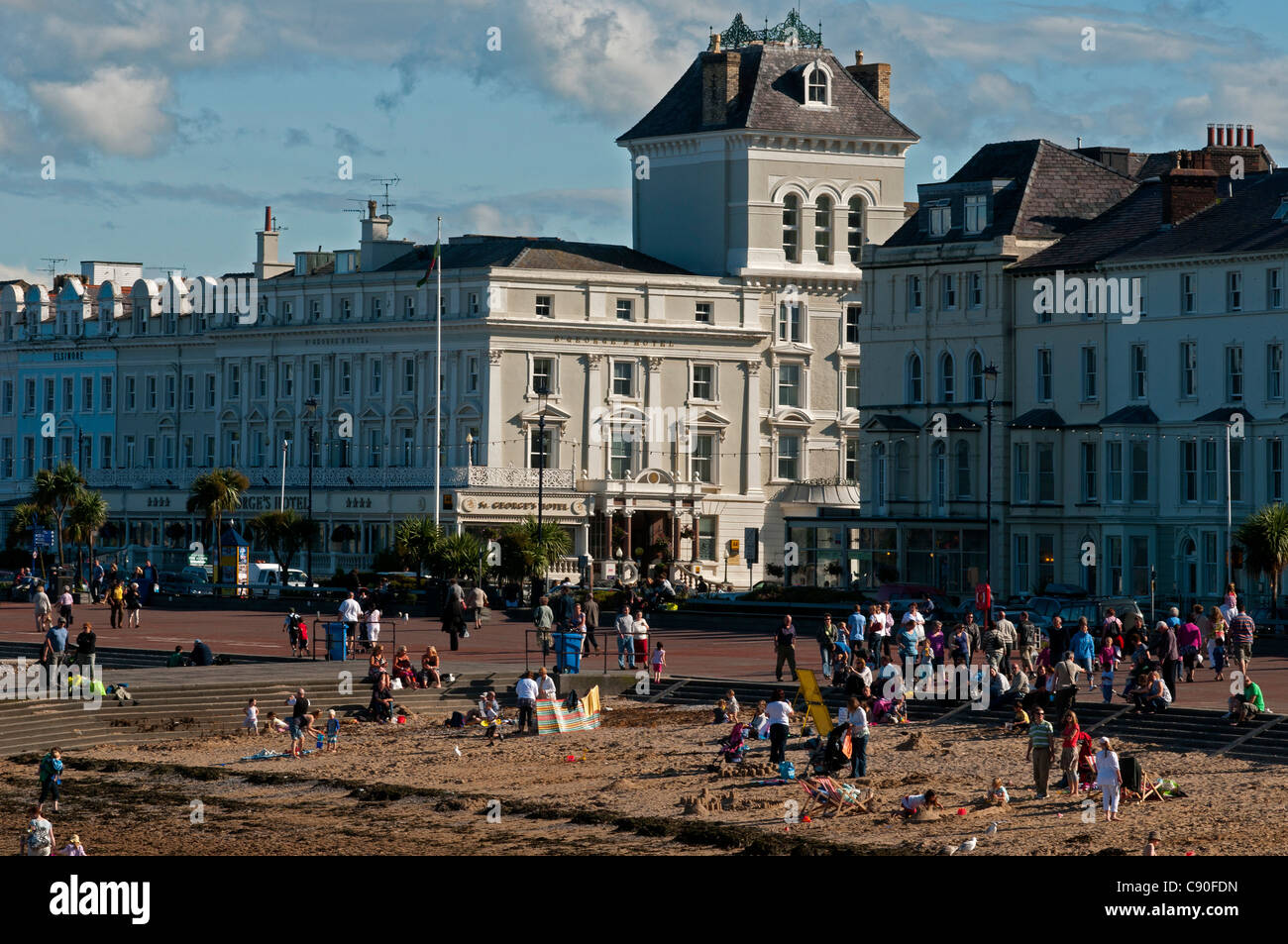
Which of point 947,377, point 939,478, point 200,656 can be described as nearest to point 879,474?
point 939,478

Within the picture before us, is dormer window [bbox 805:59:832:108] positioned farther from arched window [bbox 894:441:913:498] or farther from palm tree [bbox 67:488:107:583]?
palm tree [bbox 67:488:107:583]

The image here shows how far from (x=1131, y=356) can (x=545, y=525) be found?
19559 mm

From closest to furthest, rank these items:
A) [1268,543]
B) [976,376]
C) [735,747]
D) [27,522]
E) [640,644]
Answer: [735,747], [640,644], [1268,543], [976,376], [27,522]

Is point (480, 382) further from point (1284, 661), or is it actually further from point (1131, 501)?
point (1284, 661)

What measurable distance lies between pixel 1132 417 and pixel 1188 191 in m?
7.23

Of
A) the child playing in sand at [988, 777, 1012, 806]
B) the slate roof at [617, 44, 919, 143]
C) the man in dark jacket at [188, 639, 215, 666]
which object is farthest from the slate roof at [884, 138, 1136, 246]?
the child playing in sand at [988, 777, 1012, 806]

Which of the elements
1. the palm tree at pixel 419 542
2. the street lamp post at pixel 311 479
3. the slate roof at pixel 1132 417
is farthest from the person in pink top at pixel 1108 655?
the street lamp post at pixel 311 479

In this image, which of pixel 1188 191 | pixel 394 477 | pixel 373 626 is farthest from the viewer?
pixel 394 477

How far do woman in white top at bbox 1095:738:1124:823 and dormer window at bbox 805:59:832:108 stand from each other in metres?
67.6

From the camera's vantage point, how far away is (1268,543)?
70.4m

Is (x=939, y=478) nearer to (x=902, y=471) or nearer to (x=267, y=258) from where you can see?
(x=902, y=471)

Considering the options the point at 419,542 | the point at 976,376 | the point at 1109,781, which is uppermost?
the point at 976,376
